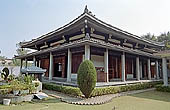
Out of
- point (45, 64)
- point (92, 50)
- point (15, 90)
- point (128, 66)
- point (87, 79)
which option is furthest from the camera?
point (45, 64)

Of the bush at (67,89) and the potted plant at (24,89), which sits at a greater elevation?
the potted plant at (24,89)

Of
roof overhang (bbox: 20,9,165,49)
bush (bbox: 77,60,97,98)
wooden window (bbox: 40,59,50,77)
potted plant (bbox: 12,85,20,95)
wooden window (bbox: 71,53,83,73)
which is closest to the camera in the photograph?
potted plant (bbox: 12,85,20,95)

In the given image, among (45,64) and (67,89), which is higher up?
(45,64)

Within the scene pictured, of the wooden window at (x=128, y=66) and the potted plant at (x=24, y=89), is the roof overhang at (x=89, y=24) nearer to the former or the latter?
→ the wooden window at (x=128, y=66)

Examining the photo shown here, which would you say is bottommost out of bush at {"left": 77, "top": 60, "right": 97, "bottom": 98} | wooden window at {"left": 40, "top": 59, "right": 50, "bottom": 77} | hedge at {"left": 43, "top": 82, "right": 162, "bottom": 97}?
hedge at {"left": 43, "top": 82, "right": 162, "bottom": 97}

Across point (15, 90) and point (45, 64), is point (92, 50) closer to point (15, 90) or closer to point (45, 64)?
point (15, 90)

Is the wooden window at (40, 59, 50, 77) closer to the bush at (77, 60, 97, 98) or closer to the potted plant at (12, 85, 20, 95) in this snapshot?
the potted plant at (12, 85, 20, 95)

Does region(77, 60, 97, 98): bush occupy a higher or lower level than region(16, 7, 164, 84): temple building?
lower

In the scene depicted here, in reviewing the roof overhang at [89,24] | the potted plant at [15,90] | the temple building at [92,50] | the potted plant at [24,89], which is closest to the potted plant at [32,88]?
the potted plant at [24,89]

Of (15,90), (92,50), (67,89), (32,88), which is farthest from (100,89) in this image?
(15,90)

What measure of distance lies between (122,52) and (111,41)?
5.33 feet

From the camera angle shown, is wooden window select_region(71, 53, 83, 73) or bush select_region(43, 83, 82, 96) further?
wooden window select_region(71, 53, 83, 73)

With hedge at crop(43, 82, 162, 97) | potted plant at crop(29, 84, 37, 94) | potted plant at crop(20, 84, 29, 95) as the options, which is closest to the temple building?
hedge at crop(43, 82, 162, 97)

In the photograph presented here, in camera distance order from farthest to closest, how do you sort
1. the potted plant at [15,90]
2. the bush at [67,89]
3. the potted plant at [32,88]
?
the bush at [67,89]
the potted plant at [32,88]
the potted plant at [15,90]
